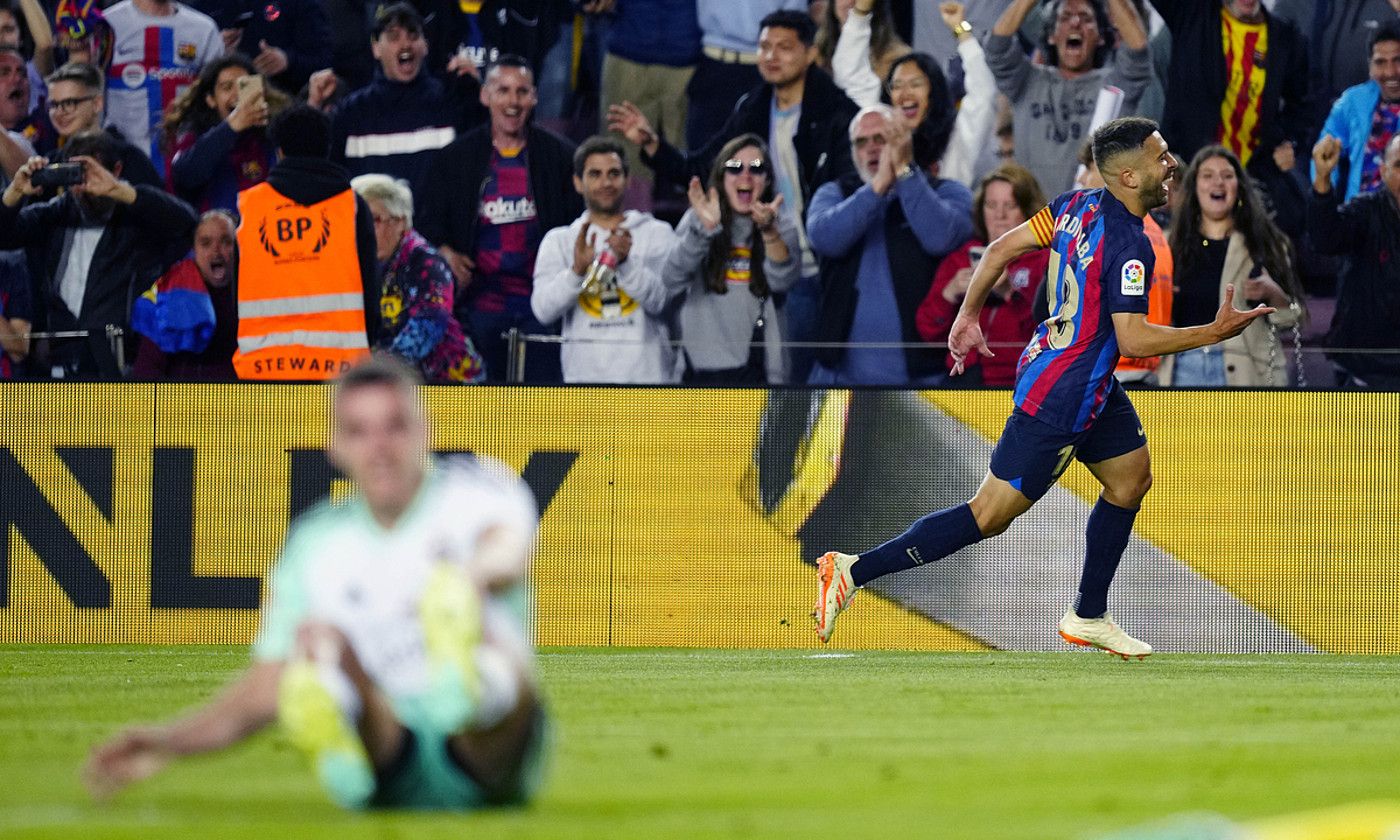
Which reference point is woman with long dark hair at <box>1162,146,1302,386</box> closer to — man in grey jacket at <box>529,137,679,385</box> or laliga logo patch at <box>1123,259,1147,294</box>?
laliga logo patch at <box>1123,259,1147,294</box>

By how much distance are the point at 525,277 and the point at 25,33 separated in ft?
14.2

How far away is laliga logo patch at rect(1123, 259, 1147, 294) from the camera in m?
9.72

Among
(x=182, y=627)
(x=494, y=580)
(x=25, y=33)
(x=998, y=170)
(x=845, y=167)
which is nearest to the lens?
(x=494, y=580)

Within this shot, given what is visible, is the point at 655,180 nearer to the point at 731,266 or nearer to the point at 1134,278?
the point at 731,266

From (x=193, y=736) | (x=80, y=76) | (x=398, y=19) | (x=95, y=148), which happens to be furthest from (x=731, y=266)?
(x=193, y=736)

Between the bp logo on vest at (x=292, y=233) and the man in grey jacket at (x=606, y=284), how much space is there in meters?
1.48

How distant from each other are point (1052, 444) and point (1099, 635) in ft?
4.03

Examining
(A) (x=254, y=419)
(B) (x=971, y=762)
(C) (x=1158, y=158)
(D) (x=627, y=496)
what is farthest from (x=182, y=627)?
(B) (x=971, y=762)

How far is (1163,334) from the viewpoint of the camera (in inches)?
378

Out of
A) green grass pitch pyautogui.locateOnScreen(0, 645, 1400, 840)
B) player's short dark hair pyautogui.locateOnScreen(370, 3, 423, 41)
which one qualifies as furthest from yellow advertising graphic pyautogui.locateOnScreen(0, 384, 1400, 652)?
player's short dark hair pyautogui.locateOnScreen(370, 3, 423, 41)

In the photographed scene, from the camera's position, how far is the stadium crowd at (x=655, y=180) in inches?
504

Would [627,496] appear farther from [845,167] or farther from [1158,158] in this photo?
[1158,158]

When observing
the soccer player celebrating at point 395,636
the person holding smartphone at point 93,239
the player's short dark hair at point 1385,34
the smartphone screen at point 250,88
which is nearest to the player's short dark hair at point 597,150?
the smartphone screen at point 250,88

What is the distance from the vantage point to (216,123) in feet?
47.0
